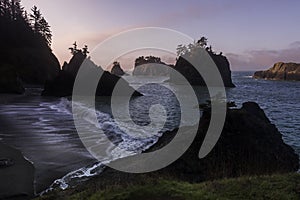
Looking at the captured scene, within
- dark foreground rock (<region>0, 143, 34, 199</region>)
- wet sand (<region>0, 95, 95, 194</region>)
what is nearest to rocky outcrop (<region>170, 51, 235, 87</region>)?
wet sand (<region>0, 95, 95, 194</region>)

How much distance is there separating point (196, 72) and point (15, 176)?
109 metres

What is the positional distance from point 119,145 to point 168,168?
7598mm

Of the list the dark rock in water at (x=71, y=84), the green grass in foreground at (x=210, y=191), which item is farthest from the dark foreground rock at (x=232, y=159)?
the dark rock in water at (x=71, y=84)

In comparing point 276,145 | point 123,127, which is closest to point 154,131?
point 123,127

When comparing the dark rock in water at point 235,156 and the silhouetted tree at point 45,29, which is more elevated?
the silhouetted tree at point 45,29

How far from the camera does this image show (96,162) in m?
14.8

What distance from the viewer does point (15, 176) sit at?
11.6 meters

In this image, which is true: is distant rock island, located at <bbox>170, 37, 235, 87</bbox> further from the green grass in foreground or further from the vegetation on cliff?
the green grass in foreground

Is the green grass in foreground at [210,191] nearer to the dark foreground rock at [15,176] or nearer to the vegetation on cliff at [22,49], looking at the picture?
the dark foreground rock at [15,176]

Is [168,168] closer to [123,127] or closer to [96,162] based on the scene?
[96,162]

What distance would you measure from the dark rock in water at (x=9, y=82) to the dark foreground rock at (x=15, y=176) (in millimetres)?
44069

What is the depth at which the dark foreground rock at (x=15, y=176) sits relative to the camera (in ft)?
32.8

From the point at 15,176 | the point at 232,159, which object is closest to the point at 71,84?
the point at 15,176

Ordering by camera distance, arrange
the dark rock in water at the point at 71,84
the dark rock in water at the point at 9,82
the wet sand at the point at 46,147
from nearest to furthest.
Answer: the wet sand at the point at 46,147, the dark rock in water at the point at 9,82, the dark rock in water at the point at 71,84
